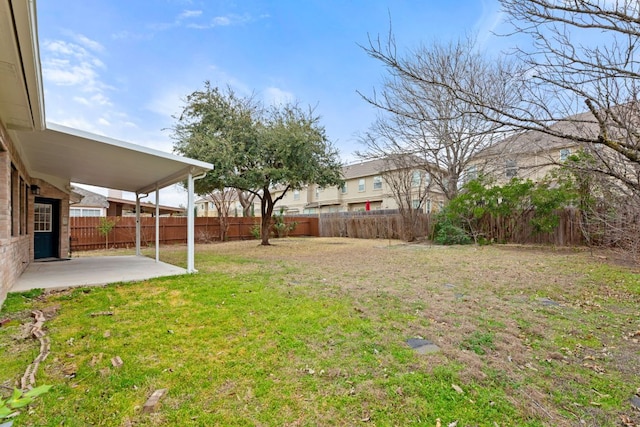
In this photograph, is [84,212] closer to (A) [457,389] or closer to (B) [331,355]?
(B) [331,355]

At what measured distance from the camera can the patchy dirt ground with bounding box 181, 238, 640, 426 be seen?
258 centimetres

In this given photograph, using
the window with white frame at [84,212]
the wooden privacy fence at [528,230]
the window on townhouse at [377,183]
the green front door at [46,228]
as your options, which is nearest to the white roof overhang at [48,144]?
the green front door at [46,228]

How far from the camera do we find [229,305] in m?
4.64

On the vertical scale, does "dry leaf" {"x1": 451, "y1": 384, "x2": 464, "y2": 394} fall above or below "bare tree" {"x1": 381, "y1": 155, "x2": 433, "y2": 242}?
below

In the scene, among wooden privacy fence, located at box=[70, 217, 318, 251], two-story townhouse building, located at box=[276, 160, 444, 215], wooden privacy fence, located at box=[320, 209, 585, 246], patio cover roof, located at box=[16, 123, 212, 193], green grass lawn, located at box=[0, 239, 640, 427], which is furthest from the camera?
two-story townhouse building, located at box=[276, 160, 444, 215]

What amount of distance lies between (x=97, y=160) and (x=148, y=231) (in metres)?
9.12

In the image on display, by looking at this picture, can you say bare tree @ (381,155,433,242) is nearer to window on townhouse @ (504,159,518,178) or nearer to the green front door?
window on townhouse @ (504,159,518,178)

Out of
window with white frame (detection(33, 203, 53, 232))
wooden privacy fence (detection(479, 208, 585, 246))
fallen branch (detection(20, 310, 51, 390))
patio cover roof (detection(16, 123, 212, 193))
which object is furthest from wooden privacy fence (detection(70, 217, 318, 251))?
wooden privacy fence (detection(479, 208, 585, 246))

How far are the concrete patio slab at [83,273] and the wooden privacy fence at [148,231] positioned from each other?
5073 mm

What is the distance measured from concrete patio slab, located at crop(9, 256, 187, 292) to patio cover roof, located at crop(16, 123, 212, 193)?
2278mm

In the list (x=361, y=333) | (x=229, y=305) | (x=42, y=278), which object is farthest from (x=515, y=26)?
(x=42, y=278)

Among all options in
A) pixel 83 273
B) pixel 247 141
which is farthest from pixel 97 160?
pixel 247 141

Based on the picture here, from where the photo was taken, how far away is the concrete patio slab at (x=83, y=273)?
5930mm

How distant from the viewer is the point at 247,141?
12242mm
